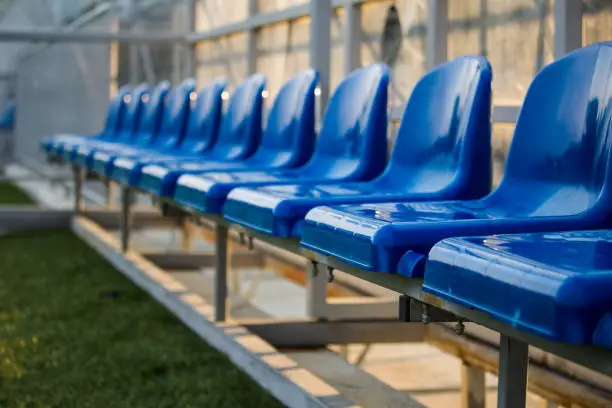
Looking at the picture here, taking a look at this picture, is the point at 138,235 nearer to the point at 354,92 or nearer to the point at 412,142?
the point at 354,92

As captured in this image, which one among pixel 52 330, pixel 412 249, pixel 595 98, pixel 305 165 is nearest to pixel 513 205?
pixel 595 98

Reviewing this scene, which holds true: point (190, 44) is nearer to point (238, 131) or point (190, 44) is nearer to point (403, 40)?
point (238, 131)

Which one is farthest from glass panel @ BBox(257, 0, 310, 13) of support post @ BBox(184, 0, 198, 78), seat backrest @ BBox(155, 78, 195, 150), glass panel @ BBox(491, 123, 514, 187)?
glass panel @ BBox(491, 123, 514, 187)

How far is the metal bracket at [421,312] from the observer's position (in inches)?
70.4

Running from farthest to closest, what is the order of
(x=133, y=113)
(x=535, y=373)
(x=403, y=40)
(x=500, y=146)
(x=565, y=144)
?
1. (x=133, y=113)
2. (x=403, y=40)
3. (x=500, y=146)
4. (x=535, y=373)
5. (x=565, y=144)

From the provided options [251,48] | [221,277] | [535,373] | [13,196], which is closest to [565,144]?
[535,373]

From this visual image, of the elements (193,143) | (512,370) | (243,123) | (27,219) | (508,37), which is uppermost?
(508,37)

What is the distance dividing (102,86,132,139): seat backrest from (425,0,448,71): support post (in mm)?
3337

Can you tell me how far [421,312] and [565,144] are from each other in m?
0.45

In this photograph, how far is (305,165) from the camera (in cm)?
324

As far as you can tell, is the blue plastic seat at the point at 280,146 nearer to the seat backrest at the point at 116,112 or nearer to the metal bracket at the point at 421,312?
the metal bracket at the point at 421,312

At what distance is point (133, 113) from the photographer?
243 inches

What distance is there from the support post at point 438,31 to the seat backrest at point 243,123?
2.43 ft

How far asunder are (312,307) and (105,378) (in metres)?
0.78
